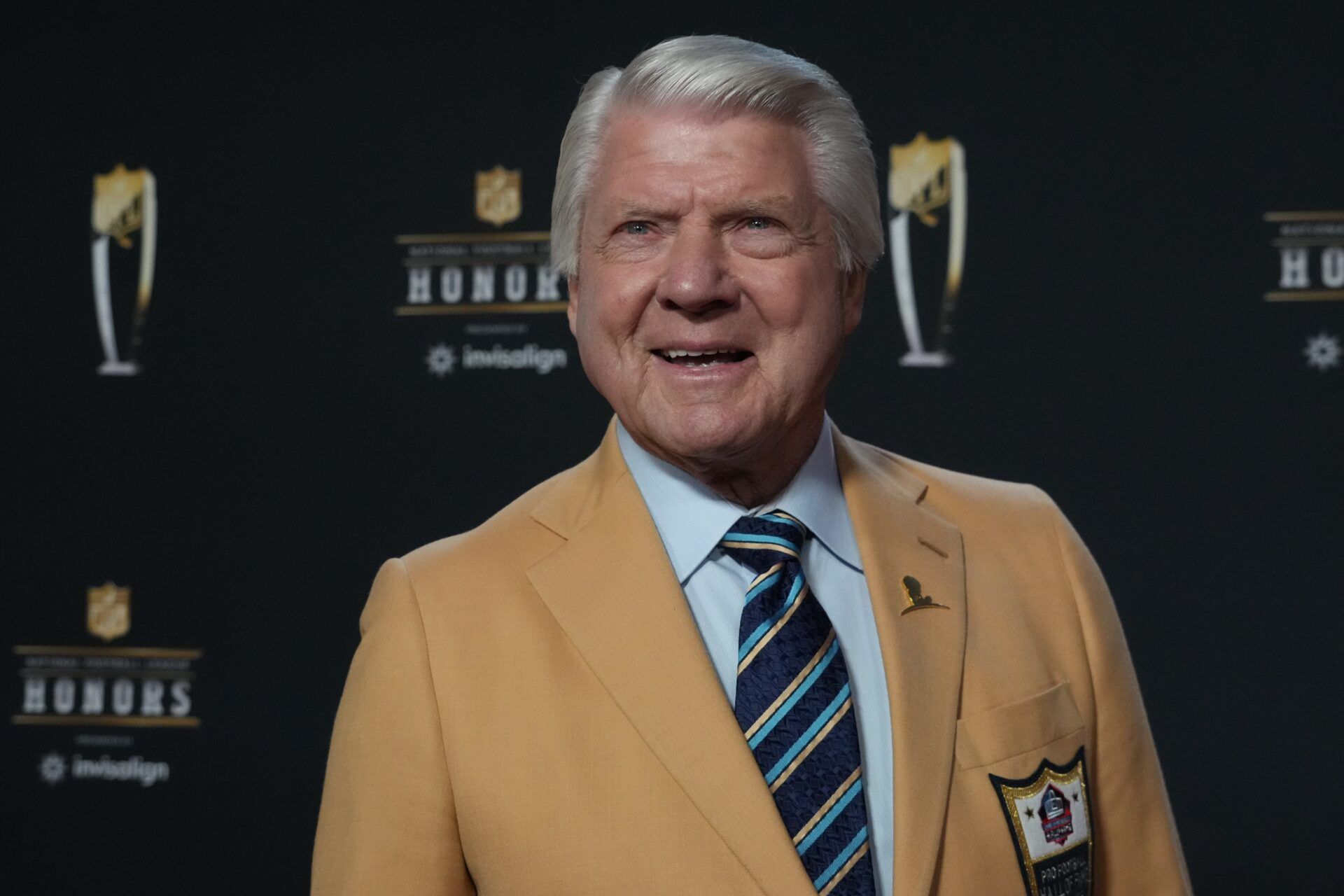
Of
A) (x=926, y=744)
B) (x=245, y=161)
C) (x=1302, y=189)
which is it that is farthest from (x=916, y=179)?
(x=926, y=744)

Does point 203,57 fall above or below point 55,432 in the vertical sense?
above

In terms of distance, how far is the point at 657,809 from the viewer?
3.92 feet

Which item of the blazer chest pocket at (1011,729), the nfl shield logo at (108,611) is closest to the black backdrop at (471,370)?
the nfl shield logo at (108,611)

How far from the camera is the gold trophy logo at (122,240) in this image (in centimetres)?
327

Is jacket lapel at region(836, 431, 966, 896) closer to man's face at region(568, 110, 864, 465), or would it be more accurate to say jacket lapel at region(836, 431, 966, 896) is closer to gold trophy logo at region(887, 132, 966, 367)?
man's face at region(568, 110, 864, 465)

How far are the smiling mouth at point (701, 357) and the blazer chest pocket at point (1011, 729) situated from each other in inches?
14.8

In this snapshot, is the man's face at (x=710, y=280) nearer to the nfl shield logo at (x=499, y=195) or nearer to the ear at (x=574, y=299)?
the ear at (x=574, y=299)

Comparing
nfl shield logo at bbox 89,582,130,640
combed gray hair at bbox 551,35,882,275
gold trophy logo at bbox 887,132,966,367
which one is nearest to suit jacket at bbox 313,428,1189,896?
combed gray hair at bbox 551,35,882,275

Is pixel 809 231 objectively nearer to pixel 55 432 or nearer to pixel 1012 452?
pixel 1012 452

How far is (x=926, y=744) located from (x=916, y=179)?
1.98 metres

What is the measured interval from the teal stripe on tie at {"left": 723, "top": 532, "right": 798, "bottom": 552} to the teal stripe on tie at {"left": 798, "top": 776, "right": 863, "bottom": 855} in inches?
8.4

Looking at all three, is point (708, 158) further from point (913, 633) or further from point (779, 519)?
point (913, 633)

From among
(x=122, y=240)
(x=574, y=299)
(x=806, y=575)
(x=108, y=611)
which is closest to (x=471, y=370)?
(x=122, y=240)

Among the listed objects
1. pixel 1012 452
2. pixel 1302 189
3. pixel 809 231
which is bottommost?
pixel 1012 452
